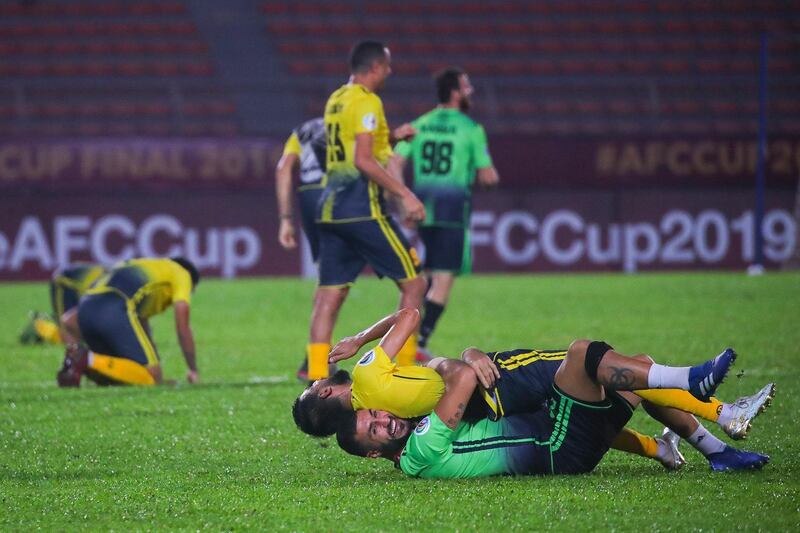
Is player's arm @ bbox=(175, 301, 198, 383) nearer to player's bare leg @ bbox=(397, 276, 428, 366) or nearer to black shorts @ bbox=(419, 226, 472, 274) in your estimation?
player's bare leg @ bbox=(397, 276, 428, 366)

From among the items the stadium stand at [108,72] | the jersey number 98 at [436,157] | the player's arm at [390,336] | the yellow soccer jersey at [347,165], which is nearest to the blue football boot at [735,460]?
the player's arm at [390,336]

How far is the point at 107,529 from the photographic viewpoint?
166 inches

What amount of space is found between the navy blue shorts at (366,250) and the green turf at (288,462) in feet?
2.52

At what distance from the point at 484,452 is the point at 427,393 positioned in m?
0.31

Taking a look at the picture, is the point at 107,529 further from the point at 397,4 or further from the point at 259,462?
the point at 397,4

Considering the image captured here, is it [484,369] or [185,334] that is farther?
[185,334]

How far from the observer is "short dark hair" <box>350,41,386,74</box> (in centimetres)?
751

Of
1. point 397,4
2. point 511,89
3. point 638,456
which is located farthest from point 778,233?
point 638,456

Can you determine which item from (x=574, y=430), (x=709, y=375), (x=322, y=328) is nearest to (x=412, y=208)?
(x=322, y=328)

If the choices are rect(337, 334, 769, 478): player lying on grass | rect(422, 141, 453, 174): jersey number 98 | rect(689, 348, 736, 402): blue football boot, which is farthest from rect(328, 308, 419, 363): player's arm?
rect(422, 141, 453, 174): jersey number 98

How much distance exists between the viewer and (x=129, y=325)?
827 cm

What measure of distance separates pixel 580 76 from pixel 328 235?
607 inches

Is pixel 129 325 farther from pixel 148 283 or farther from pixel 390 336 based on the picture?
pixel 390 336

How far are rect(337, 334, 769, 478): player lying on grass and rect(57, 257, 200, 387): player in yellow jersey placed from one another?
10.8 feet
